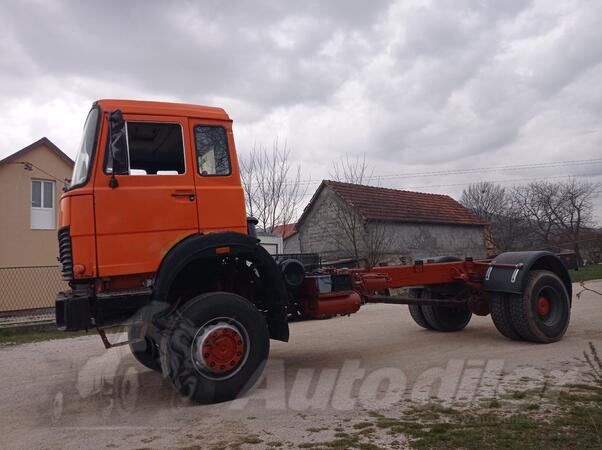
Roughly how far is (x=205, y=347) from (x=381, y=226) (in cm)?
2042

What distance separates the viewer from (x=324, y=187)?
28.2 metres

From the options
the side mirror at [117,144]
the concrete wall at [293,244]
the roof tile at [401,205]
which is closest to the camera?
the side mirror at [117,144]

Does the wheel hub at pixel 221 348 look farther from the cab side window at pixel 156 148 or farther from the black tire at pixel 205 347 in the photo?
the cab side window at pixel 156 148

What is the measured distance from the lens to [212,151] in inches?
253

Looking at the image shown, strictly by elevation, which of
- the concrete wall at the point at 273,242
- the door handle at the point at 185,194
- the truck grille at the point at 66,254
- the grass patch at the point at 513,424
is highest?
the concrete wall at the point at 273,242

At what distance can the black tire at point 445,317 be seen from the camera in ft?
33.0

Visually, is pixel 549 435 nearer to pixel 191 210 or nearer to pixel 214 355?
pixel 214 355

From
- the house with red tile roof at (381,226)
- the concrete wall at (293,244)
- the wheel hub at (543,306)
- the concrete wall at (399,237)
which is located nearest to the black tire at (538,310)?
the wheel hub at (543,306)

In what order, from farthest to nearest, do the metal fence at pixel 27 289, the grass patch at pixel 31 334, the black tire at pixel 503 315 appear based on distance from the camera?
1. the metal fence at pixel 27 289
2. the grass patch at pixel 31 334
3. the black tire at pixel 503 315

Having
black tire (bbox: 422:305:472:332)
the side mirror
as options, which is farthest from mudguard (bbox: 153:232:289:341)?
black tire (bbox: 422:305:472:332)

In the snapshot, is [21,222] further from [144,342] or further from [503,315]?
[503,315]

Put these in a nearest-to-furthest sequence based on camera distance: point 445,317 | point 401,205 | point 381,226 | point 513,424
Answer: point 513,424 < point 445,317 < point 381,226 < point 401,205

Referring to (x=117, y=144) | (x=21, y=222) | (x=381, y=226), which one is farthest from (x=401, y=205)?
(x=117, y=144)

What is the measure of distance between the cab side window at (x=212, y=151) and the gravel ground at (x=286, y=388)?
8.27 feet
